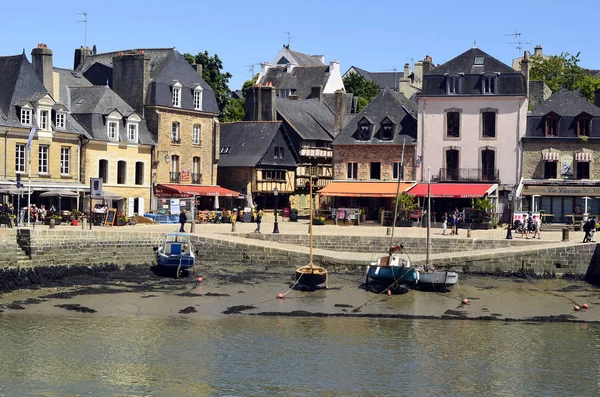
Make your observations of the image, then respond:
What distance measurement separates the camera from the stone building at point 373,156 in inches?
2542

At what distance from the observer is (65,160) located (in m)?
59.4

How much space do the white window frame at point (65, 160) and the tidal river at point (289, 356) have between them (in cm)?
2451

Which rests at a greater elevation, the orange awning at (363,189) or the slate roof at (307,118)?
the slate roof at (307,118)

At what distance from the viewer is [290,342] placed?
107ft

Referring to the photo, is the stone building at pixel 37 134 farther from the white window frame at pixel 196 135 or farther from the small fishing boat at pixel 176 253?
the small fishing boat at pixel 176 253

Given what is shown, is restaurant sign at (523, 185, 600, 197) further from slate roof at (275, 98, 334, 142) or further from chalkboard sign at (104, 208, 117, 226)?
chalkboard sign at (104, 208, 117, 226)

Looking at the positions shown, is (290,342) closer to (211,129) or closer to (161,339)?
(161,339)

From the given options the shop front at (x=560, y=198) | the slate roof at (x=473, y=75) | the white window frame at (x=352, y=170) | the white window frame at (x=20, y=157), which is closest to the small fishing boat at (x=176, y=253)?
the white window frame at (x=20, y=157)

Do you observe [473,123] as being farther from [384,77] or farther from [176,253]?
[384,77]

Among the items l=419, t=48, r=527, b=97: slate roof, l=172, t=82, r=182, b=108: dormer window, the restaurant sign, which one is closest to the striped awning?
the restaurant sign

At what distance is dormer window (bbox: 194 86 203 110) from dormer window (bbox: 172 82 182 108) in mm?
1560

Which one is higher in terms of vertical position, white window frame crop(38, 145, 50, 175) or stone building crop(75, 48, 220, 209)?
stone building crop(75, 48, 220, 209)

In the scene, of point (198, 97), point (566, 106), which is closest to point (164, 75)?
point (198, 97)

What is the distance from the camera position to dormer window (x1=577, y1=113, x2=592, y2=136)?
202 feet
